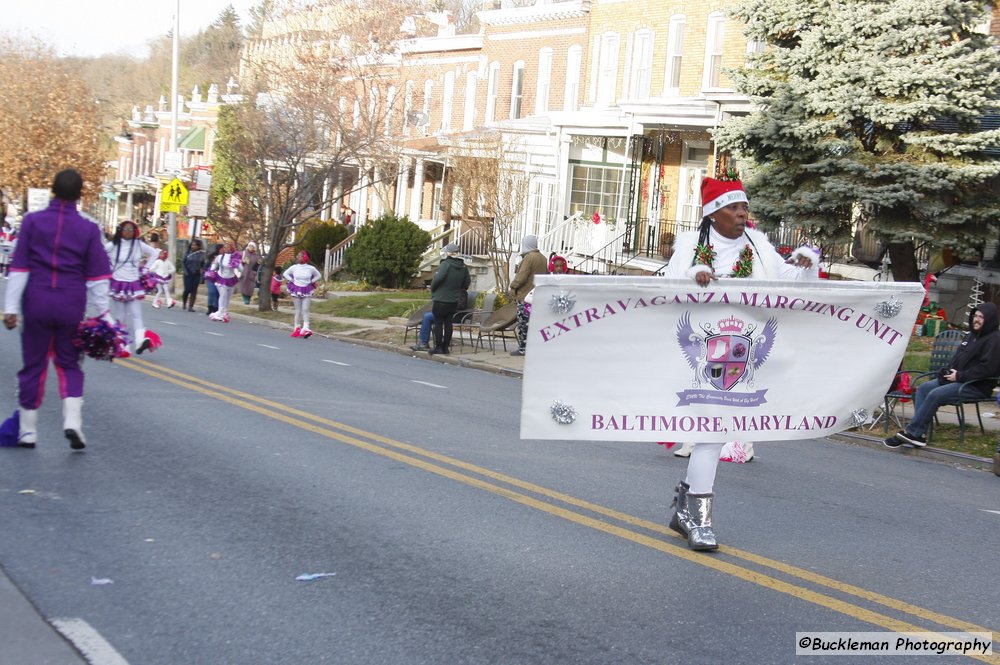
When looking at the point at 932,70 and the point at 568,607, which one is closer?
the point at 568,607

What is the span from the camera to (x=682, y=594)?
234 inches

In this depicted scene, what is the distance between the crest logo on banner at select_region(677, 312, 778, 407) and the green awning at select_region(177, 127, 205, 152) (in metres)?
62.6

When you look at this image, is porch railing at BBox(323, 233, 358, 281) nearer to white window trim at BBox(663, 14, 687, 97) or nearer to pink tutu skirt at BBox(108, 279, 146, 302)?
white window trim at BBox(663, 14, 687, 97)

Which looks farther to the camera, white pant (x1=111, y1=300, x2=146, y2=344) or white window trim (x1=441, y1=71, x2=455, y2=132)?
white window trim (x1=441, y1=71, x2=455, y2=132)

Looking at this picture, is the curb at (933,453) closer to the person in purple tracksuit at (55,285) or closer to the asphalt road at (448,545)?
the asphalt road at (448,545)

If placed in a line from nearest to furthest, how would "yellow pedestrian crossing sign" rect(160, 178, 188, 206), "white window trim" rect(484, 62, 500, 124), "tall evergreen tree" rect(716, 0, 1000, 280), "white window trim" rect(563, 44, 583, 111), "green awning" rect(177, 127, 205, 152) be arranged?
1. "tall evergreen tree" rect(716, 0, 1000, 280)
2. "yellow pedestrian crossing sign" rect(160, 178, 188, 206)
3. "white window trim" rect(563, 44, 583, 111)
4. "white window trim" rect(484, 62, 500, 124)
5. "green awning" rect(177, 127, 205, 152)

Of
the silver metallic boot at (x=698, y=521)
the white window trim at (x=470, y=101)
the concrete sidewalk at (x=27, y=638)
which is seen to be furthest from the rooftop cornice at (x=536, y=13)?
the concrete sidewalk at (x=27, y=638)

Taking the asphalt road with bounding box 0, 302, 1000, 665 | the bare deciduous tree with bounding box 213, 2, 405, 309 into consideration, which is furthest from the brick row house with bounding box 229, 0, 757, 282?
the asphalt road with bounding box 0, 302, 1000, 665

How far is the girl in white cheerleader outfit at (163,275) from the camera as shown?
2908cm

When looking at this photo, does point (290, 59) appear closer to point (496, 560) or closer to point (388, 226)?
point (388, 226)

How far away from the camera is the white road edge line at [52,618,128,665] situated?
4863 millimetres

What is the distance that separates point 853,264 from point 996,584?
19.6 metres

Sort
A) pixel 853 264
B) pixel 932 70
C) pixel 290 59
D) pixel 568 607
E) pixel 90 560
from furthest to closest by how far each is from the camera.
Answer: pixel 290 59, pixel 853 264, pixel 932 70, pixel 90 560, pixel 568 607

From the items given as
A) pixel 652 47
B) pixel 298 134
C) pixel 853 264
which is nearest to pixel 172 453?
pixel 853 264
